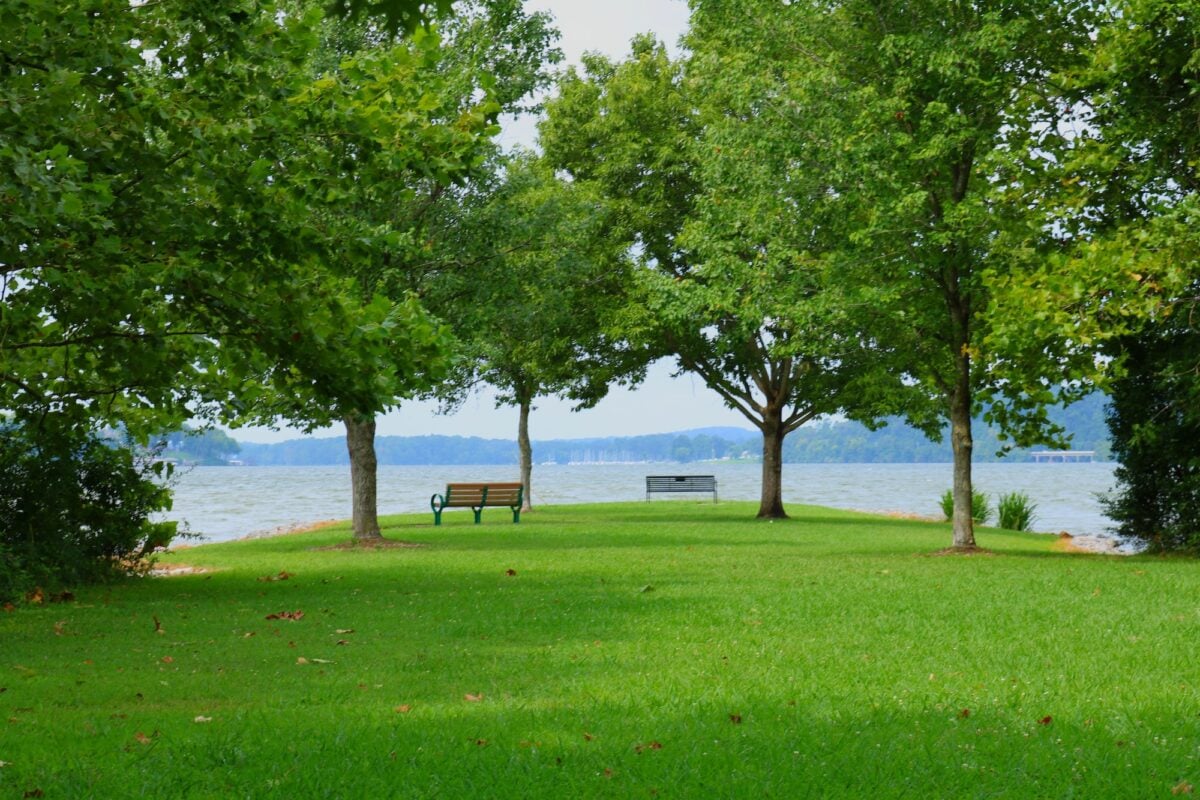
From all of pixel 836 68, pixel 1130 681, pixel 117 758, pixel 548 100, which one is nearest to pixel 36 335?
pixel 117 758

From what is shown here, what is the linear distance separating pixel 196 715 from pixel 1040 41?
17795mm

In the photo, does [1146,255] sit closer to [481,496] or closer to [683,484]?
[481,496]

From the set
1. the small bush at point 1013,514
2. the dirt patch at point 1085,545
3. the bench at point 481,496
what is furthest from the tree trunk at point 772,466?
the dirt patch at point 1085,545

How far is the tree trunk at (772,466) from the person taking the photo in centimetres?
3456

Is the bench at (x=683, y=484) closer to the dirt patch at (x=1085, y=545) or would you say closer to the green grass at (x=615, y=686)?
the dirt patch at (x=1085, y=545)

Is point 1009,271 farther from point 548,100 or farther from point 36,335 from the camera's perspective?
point 548,100

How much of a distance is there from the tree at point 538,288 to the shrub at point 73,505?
7.38m

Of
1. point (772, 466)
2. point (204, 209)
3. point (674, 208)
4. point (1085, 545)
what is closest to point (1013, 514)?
point (772, 466)

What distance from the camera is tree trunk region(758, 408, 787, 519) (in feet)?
113

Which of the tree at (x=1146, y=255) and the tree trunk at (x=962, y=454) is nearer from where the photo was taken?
the tree at (x=1146, y=255)

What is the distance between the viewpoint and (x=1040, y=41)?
20312 mm

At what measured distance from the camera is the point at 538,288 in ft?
85.8

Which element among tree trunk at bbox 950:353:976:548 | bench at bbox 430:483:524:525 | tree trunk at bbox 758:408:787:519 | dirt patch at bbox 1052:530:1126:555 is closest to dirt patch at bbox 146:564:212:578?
bench at bbox 430:483:524:525

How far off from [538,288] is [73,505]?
39.3 feet
